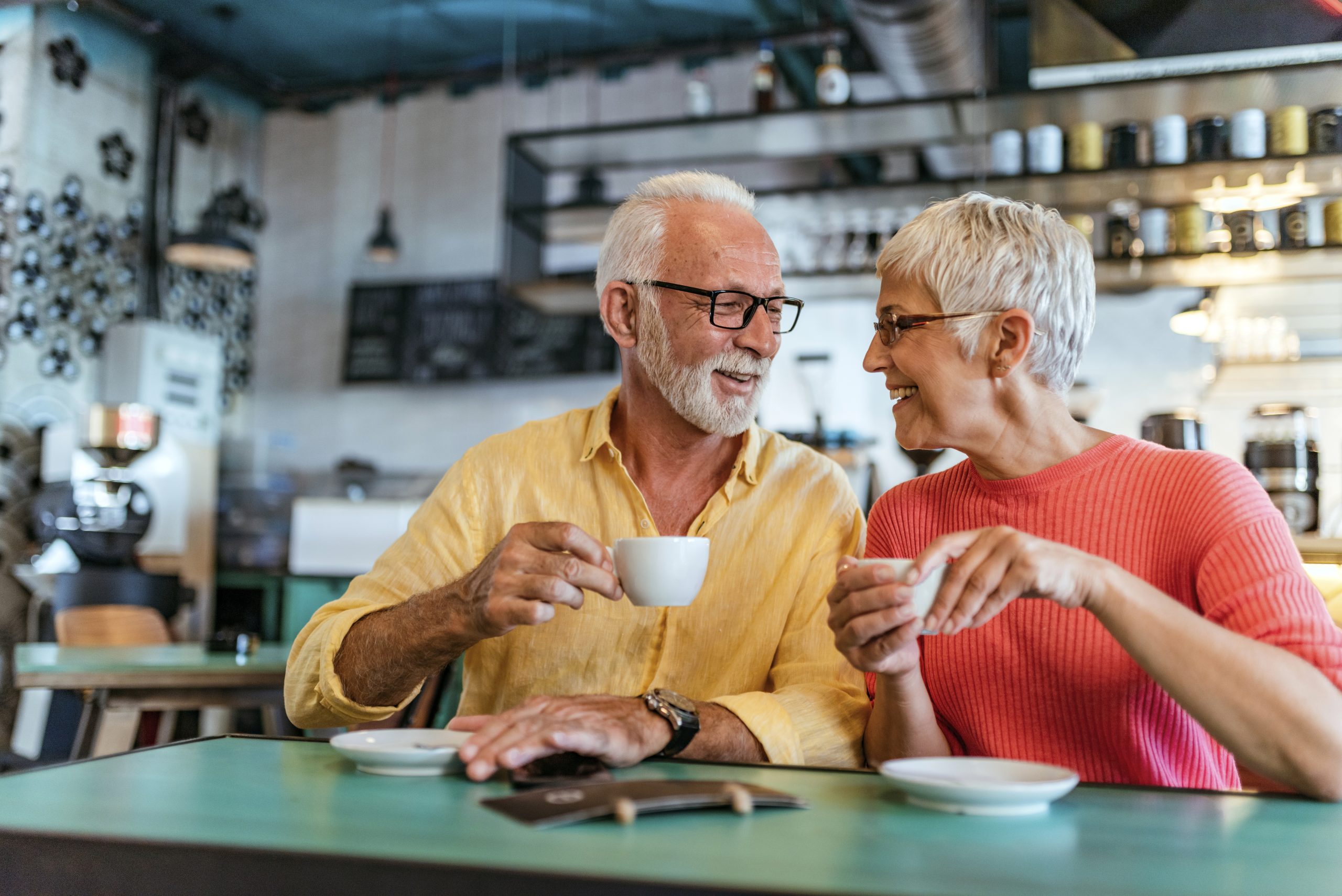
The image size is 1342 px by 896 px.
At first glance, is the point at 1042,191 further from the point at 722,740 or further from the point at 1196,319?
the point at 722,740

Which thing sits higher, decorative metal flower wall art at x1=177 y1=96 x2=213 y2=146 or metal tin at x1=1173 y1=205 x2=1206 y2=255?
decorative metal flower wall art at x1=177 y1=96 x2=213 y2=146

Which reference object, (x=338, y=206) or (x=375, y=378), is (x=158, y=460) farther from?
(x=338, y=206)

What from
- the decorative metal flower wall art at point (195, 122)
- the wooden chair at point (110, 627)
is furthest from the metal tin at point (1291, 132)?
the decorative metal flower wall art at point (195, 122)

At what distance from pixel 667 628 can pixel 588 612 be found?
0.45 feet

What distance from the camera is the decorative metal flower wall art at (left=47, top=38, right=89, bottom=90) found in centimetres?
654

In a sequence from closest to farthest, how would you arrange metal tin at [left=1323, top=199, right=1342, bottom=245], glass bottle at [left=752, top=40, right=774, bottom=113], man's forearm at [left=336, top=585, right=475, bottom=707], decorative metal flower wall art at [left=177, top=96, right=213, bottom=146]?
man's forearm at [left=336, top=585, right=475, bottom=707] < metal tin at [left=1323, top=199, right=1342, bottom=245] < glass bottle at [left=752, top=40, right=774, bottom=113] < decorative metal flower wall art at [left=177, top=96, right=213, bottom=146]

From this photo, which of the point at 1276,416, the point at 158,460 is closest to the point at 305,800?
the point at 1276,416

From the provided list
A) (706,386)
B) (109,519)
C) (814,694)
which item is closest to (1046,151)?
(706,386)

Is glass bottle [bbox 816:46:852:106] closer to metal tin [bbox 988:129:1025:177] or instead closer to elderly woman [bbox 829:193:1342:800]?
metal tin [bbox 988:129:1025:177]

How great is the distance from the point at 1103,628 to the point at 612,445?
0.88m

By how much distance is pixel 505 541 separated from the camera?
4.64 ft

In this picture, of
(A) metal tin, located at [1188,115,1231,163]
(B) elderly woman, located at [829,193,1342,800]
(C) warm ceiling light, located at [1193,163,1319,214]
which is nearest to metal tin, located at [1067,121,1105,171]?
(A) metal tin, located at [1188,115,1231,163]

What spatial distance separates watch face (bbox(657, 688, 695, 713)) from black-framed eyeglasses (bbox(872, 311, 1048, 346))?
59cm

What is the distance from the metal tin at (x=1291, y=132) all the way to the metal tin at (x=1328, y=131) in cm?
3
